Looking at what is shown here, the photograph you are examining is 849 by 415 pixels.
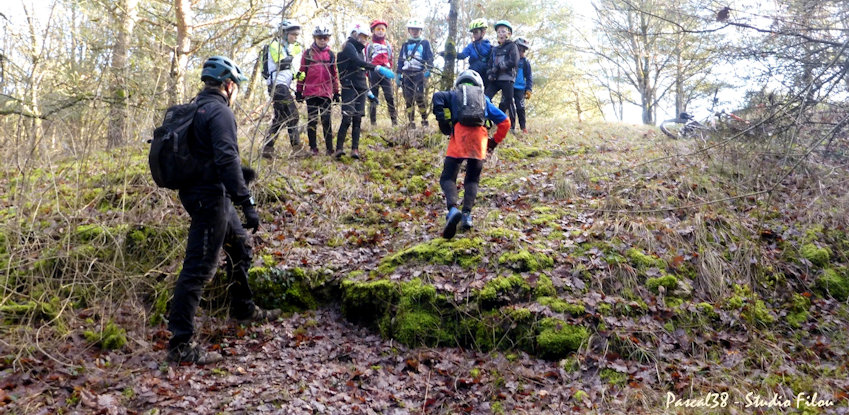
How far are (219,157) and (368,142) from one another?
582cm

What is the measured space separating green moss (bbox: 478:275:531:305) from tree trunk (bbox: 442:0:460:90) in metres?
5.50

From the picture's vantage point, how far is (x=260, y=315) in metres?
5.18

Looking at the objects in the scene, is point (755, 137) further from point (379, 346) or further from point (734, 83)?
point (379, 346)

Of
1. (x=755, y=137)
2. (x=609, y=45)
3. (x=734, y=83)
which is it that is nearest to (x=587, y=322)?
(x=755, y=137)

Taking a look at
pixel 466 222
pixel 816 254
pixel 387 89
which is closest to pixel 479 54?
pixel 387 89

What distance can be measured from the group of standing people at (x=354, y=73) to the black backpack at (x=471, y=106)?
239 centimetres

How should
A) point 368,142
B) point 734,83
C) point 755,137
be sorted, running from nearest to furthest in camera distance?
point 755,137, point 734,83, point 368,142

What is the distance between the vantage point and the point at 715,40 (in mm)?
7977

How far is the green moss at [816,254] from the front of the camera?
6.04 m

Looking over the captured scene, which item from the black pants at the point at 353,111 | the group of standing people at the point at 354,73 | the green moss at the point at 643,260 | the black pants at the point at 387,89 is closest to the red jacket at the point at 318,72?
the group of standing people at the point at 354,73

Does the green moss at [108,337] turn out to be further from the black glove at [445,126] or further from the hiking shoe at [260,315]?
the black glove at [445,126]

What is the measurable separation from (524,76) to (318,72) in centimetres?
465

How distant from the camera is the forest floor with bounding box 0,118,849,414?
13.2ft

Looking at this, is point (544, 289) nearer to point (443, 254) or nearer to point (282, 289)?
point (443, 254)
